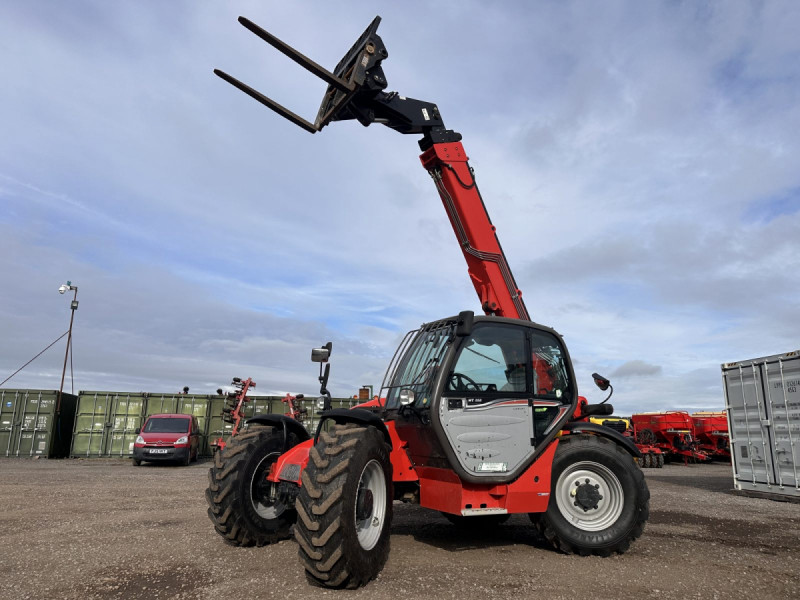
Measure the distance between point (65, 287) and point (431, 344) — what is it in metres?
23.2

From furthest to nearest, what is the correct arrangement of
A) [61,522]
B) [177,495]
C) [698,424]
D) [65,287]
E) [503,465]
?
[65,287]
[698,424]
[177,495]
[61,522]
[503,465]

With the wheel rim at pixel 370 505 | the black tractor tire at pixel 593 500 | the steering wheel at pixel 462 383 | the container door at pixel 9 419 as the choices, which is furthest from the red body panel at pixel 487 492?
the container door at pixel 9 419

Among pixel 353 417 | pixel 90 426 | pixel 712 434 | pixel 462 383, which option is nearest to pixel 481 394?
pixel 462 383

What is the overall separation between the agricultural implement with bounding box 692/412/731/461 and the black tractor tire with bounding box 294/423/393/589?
18.8 metres

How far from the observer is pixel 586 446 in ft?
18.4

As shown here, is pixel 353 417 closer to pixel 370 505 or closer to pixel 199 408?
pixel 370 505

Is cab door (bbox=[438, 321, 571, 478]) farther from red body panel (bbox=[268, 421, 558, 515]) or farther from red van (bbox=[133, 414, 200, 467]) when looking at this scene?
red van (bbox=[133, 414, 200, 467])

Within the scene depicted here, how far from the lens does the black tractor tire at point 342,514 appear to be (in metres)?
4.01

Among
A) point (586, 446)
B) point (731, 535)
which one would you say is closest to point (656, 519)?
point (731, 535)

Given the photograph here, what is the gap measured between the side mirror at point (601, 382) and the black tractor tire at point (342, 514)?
2.76 m

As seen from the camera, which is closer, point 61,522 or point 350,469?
point 350,469

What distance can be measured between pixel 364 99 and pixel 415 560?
217 inches

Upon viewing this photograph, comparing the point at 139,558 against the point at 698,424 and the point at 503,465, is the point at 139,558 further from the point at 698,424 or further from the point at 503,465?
the point at 698,424

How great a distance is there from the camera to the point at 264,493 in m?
5.66
